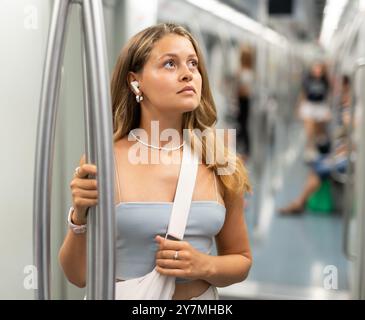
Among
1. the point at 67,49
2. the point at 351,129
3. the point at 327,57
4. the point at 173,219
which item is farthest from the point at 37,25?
the point at 327,57

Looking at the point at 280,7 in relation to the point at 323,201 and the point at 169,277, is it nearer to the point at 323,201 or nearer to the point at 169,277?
the point at 323,201

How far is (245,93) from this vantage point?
21.6 feet

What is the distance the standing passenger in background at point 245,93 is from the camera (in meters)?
5.56

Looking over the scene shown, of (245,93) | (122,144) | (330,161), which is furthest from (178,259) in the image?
(245,93)

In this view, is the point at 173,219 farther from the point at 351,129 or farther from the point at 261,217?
the point at 261,217

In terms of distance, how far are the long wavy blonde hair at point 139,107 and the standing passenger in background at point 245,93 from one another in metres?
4.15

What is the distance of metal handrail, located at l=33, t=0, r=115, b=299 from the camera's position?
3.66ft

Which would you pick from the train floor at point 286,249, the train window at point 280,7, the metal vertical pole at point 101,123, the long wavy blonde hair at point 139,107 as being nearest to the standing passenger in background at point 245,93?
the train floor at point 286,249

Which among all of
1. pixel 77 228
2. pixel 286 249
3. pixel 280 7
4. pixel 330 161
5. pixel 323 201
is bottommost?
pixel 286 249

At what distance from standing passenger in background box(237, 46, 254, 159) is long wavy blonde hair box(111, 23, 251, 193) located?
4.15 metres

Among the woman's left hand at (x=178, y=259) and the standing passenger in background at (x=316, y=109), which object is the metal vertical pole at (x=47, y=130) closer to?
the woman's left hand at (x=178, y=259)

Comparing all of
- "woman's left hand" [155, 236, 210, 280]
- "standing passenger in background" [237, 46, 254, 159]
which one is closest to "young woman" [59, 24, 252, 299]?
"woman's left hand" [155, 236, 210, 280]

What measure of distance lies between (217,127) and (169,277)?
16.8 inches

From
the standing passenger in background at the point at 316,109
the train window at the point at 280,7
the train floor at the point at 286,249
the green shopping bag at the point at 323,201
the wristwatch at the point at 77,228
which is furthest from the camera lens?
the standing passenger in background at the point at 316,109
